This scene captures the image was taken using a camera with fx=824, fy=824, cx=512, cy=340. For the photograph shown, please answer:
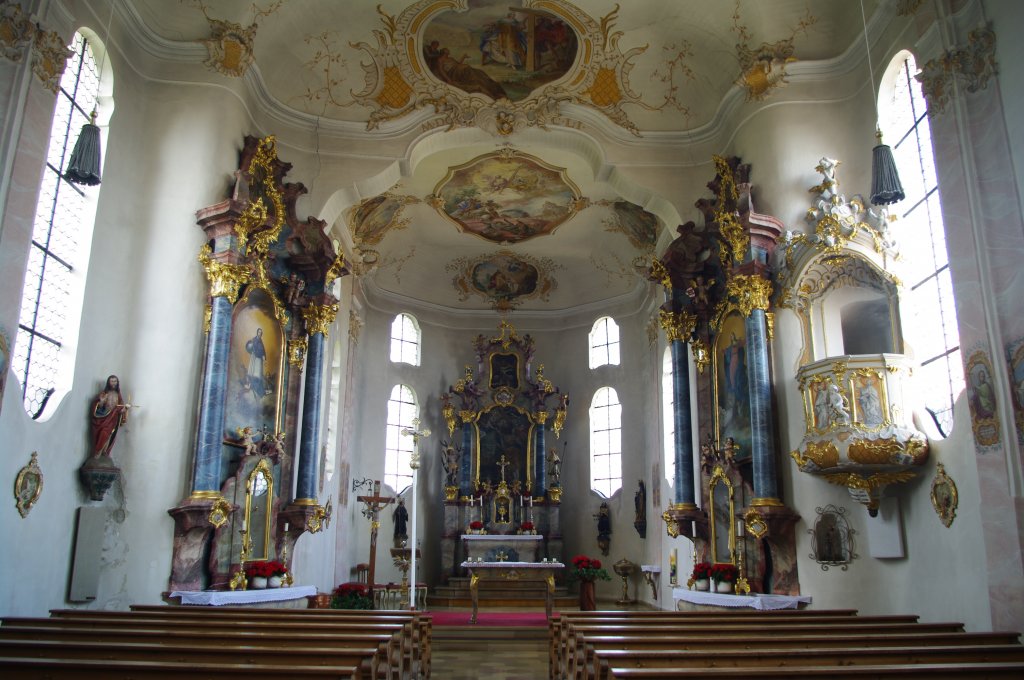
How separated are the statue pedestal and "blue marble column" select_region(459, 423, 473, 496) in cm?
169

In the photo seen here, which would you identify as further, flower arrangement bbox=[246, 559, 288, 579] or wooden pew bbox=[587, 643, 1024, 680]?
flower arrangement bbox=[246, 559, 288, 579]

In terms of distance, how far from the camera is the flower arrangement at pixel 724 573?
12.8 m

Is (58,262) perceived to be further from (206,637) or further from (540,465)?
(540,465)

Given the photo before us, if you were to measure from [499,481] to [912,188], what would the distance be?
15.5 m

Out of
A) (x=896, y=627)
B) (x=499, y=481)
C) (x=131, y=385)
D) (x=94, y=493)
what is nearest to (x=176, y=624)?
(x=94, y=493)

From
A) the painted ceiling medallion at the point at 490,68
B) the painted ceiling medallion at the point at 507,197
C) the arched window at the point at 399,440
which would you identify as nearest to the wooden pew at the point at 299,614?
the painted ceiling medallion at the point at 490,68

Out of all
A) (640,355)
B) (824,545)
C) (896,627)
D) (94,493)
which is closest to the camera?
(896,627)

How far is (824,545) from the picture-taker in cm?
1163

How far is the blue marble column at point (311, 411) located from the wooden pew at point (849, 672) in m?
10.9

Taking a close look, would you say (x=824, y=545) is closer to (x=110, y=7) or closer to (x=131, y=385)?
(x=131, y=385)

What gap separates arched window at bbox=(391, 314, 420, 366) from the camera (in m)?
24.8

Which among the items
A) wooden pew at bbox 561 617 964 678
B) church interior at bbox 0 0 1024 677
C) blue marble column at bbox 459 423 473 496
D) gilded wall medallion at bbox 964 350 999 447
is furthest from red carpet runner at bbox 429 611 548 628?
gilded wall medallion at bbox 964 350 999 447

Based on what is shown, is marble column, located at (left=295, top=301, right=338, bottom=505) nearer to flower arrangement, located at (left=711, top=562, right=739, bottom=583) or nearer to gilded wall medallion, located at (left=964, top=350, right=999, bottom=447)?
flower arrangement, located at (left=711, top=562, right=739, bottom=583)

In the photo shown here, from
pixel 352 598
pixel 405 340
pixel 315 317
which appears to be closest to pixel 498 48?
pixel 315 317
